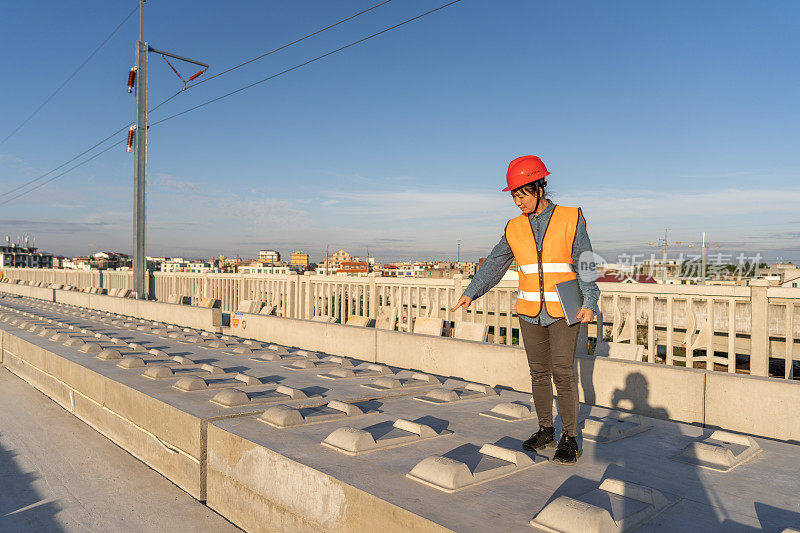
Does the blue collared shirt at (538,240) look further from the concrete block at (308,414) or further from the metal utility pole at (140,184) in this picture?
the metal utility pole at (140,184)

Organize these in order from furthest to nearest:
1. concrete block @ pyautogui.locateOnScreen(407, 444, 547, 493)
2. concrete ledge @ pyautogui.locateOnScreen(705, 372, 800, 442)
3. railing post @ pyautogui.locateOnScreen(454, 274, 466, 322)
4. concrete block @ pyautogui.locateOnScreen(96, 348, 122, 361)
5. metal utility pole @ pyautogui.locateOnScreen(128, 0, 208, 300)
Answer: metal utility pole @ pyautogui.locateOnScreen(128, 0, 208, 300) → railing post @ pyautogui.locateOnScreen(454, 274, 466, 322) → concrete block @ pyautogui.locateOnScreen(96, 348, 122, 361) → concrete ledge @ pyautogui.locateOnScreen(705, 372, 800, 442) → concrete block @ pyautogui.locateOnScreen(407, 444, 547, 493)

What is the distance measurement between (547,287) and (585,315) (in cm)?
32

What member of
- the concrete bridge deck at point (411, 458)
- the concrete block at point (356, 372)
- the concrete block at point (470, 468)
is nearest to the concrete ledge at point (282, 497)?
the concrete bridge deck at point (411, 458)

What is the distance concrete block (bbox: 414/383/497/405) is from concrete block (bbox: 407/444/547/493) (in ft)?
5.67

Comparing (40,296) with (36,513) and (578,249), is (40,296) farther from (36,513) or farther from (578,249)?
(578,249)

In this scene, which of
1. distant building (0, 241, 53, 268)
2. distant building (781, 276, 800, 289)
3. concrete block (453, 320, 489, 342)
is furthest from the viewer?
distant building (0, 241, 53, 268)

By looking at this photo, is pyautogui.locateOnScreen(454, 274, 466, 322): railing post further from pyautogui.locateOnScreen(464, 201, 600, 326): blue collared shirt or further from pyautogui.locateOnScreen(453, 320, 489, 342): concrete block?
pyautogui.locateOnScreen(464, 201, 600, 326): blue collared shirt

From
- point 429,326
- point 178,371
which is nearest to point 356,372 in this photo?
point 429,326

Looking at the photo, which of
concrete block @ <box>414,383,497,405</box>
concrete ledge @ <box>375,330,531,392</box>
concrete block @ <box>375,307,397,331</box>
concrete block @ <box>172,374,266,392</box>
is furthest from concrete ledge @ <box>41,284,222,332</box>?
concrete block @ <box>414,383,497,405</box>

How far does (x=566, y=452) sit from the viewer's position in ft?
11.7

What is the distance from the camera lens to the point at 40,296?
997 inches

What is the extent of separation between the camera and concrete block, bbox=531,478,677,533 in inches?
97.4

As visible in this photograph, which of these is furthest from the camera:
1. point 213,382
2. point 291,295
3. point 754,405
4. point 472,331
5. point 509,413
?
point 291,295

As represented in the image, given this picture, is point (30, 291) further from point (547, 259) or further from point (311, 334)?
point (547, 259)
